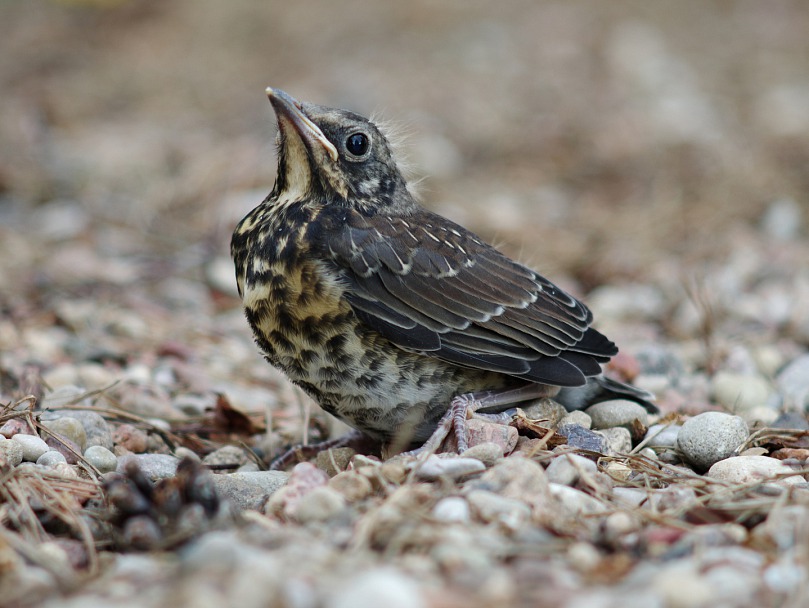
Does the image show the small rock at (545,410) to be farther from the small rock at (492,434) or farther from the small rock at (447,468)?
the small rock at (447,468)

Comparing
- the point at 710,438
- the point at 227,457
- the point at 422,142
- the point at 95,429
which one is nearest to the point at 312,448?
the point at 227,457

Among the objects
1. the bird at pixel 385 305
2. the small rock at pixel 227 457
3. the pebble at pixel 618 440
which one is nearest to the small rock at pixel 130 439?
the small rock at pixel 227 457

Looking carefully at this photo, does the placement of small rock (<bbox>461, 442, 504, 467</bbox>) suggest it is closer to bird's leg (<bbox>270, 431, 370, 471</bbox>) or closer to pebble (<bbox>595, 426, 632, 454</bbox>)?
pebble (<bbox>595, 426, 632, 454</bbox>)

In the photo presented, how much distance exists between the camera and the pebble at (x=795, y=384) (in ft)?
14.7

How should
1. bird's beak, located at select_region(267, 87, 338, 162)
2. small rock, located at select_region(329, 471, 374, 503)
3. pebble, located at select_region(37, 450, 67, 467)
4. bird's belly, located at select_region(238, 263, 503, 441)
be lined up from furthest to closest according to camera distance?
1. bird's beak, located at select_region(267, 87, 338, 162)
2. bird's belly, located at select_region(238, 263, 503, 441)
3. pebble, located at select_region(37, 450, 67, 467)
4. small rock, located at select_region(329, 471, 374, 503)

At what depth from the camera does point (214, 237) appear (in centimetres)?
685

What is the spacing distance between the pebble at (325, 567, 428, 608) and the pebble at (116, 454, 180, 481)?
1.54 meters

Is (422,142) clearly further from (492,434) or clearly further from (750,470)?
(750,470)

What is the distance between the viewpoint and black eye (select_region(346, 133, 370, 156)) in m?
3.99

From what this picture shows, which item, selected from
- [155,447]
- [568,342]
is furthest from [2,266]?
[568,342]

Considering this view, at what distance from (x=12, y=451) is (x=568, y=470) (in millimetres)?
1802

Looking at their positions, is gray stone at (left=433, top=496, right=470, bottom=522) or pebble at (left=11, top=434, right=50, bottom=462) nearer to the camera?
gray stone at (left=433, top=496, right=470, bottom=522)

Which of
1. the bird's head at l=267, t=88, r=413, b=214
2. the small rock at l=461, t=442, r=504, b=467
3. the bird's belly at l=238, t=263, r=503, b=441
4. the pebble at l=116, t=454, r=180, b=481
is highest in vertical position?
the bird's head at l=267, t=88, r=413, b=214

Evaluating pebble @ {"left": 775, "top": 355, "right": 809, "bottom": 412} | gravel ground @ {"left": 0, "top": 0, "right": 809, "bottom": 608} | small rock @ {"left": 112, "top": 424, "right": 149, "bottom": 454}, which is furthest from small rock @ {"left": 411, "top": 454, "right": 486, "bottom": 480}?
pebble @ {"left": 775, "top": 355, "right": 809, "bottom": 412}
